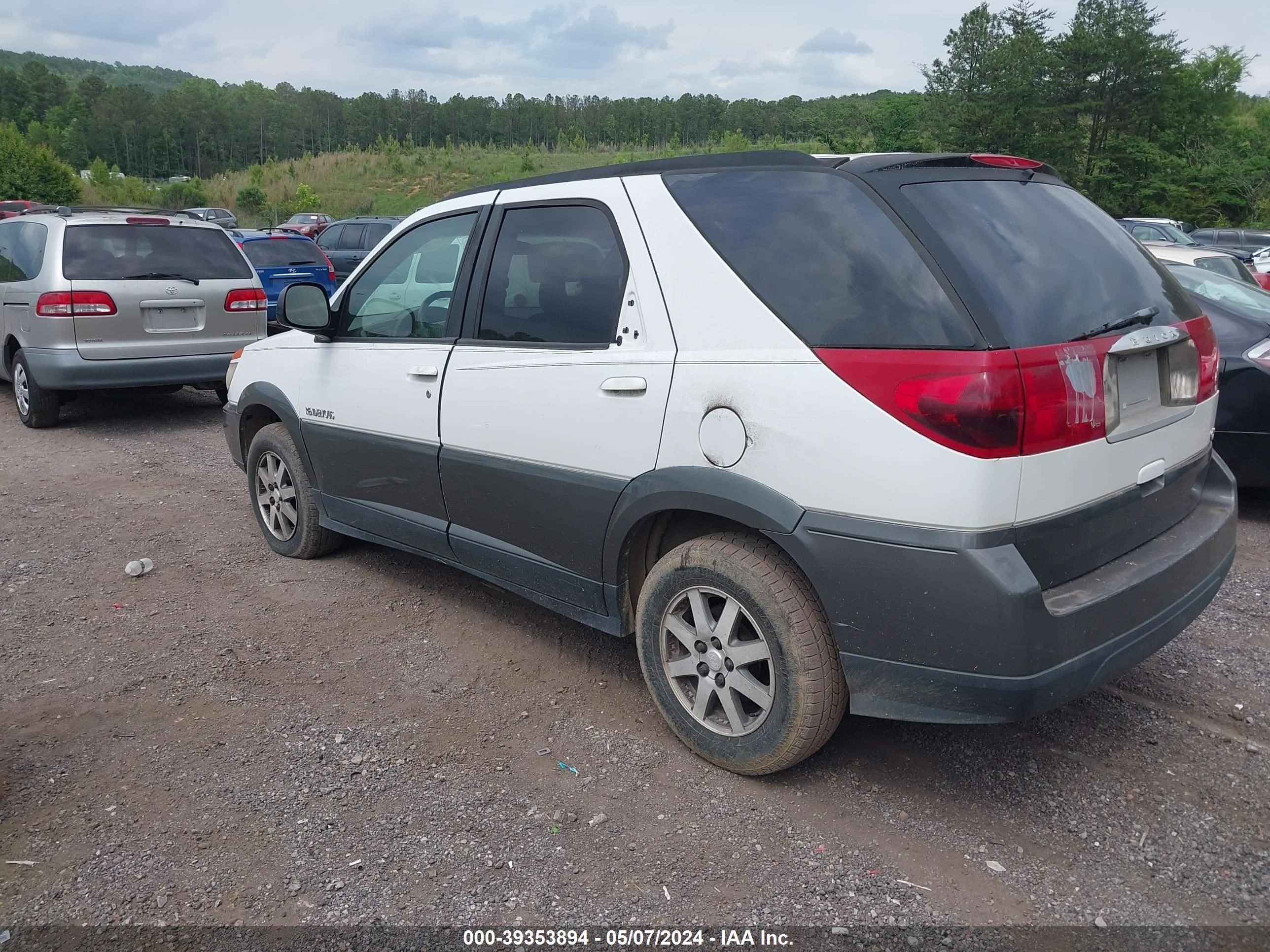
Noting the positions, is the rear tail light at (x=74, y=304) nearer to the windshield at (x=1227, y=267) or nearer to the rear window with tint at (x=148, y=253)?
the rear window with tint at (x=148, y=253)

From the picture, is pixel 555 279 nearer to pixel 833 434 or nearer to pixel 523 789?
pixel 833 434

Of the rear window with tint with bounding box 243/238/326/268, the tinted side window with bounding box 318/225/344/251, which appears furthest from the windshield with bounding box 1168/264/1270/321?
the tinted side window with bounding box 318/225/344/251

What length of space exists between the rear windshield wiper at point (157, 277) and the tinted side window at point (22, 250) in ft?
2.29

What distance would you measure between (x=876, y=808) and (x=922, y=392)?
1334mm

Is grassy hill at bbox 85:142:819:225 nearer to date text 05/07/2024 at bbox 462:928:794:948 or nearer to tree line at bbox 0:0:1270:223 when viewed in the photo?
tree line at bbox 0:0:1270:223

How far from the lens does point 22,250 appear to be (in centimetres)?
862

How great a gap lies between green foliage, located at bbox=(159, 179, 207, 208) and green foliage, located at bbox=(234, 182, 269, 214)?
2.01 m

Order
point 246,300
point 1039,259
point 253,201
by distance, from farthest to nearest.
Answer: point 253,201
point 246,300
point 1039,259

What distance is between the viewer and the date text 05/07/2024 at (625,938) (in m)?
2.43

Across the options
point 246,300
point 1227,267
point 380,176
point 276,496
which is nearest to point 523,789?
point 276,496

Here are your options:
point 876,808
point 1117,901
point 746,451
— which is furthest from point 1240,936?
point 746,451

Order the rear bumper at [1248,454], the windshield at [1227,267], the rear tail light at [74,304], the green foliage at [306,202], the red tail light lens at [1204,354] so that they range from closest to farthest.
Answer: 1. the red tail light lens at [1204,354]
2. the rear bumper at [1248,454]
3. the windshield at [1227,267]
4. the rear tail light at [74,304]
5. the green foliage at [306,202]

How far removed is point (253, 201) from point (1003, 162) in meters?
57.0

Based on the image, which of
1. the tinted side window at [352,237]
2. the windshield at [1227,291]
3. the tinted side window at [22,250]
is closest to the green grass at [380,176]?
the tinted side window at [352,237]
